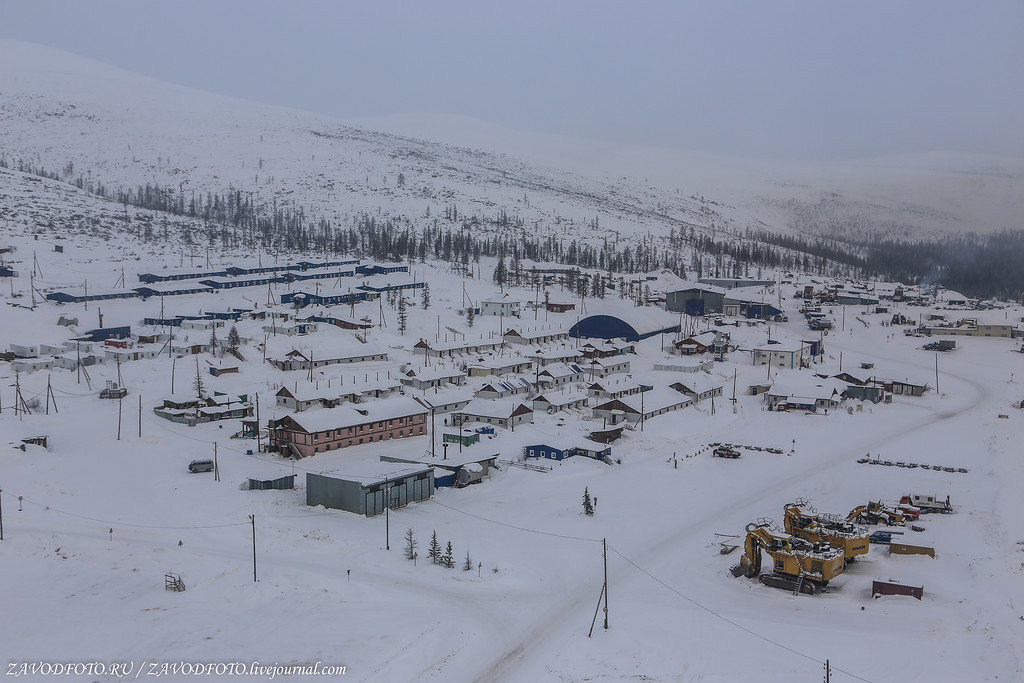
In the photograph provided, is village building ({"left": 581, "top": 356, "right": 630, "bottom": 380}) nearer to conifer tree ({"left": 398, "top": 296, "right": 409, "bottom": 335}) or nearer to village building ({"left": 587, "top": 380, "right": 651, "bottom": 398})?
village building ({"left": 587, "top": 380, "right": 651, "bottom": 398})

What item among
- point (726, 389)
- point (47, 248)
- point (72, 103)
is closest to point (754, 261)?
point (726, 389)

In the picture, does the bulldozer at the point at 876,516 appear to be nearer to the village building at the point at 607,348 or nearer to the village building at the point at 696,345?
the village building at the point at 607,348

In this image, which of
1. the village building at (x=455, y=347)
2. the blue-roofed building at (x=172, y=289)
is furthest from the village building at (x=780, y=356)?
the blue-roofed building at (x=172, y=289)

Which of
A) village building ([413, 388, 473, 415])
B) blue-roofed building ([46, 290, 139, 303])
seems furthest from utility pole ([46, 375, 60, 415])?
blue-roofed building ([46, 290, 139, 303])

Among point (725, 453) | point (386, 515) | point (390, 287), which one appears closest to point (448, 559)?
point (386, 515)

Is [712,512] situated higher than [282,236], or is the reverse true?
[282,236]

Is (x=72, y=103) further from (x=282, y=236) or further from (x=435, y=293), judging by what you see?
(x=435, y=293)
